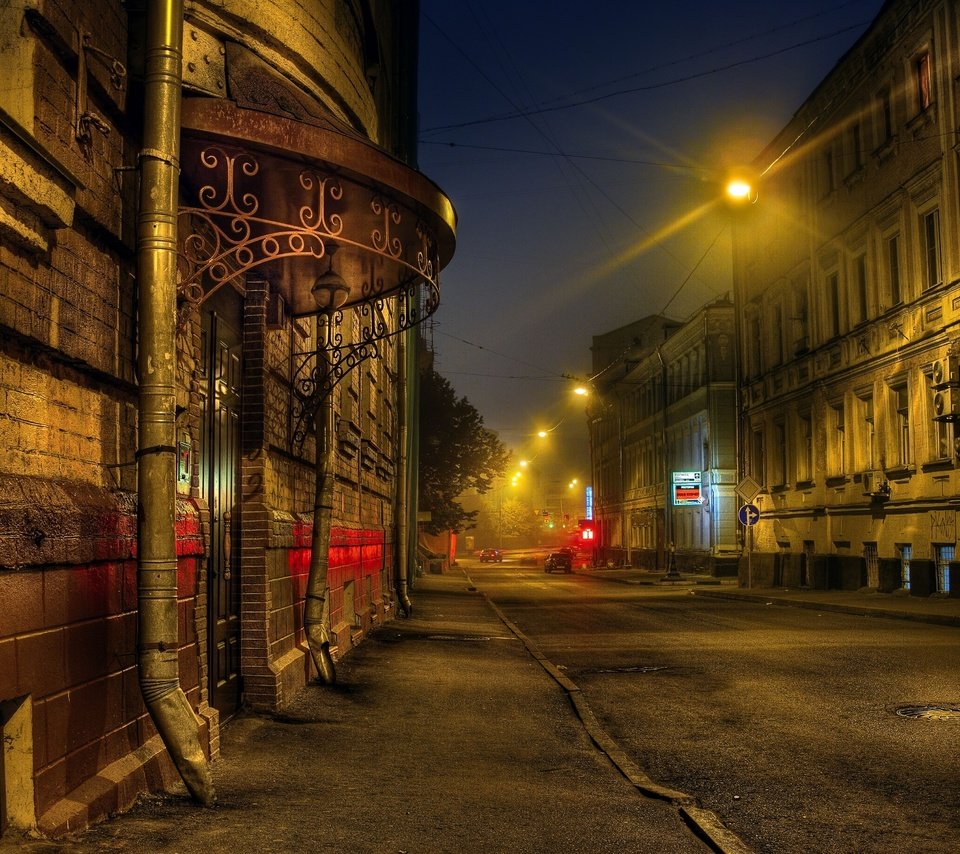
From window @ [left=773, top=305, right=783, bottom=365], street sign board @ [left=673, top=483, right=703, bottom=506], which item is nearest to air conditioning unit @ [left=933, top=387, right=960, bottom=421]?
window @ [left=773, top=305, right=783, bottom=365]

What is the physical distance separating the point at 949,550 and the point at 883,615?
3944mm

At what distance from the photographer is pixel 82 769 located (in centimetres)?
464

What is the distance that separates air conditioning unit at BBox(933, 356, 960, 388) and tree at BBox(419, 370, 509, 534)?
34.3 m

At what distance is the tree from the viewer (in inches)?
2203

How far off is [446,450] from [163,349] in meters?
51.5

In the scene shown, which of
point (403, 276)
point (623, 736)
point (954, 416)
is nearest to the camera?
point (623, 736)

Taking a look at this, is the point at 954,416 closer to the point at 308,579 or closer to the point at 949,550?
the point at 949,550

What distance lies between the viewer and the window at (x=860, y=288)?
2903 centimetres

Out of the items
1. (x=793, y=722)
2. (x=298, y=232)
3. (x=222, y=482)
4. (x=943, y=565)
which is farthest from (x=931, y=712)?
(x=943, y=565)

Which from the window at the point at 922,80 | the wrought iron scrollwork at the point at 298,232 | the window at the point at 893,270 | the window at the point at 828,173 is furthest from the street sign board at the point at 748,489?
the wrought iron scrollwork at the point at 298,232

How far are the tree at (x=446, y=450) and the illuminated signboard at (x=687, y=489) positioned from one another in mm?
12657

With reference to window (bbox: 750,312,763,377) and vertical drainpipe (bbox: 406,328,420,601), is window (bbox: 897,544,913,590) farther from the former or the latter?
window (bbox: 750,312,763,377)

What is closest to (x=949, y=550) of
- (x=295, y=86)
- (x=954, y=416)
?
(x=954, y=416)

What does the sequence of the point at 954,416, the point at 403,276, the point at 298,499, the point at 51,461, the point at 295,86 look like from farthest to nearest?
the point at 954,416 → the point at 298,499 → the point at 403,276 → the point at 295,86 → the point at 51,461
